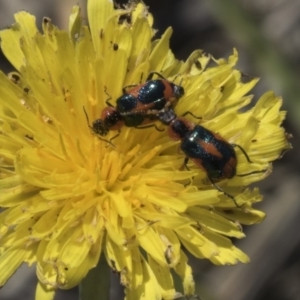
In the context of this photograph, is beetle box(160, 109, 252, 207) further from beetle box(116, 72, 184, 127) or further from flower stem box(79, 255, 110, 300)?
flower stem box(79, 255, 110, 300)

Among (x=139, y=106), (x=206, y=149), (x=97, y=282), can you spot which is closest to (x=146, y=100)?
(x=139, y=106)

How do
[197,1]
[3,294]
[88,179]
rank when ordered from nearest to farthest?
1. [88,179]
2. [3,294]
3. [197,1]

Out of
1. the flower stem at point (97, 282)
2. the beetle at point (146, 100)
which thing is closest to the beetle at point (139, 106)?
the beetle at point (146, 100)

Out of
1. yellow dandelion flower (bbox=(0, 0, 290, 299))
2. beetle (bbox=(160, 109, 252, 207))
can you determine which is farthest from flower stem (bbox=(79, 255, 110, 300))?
beetle (bbox=(160, 109, 252, 207))

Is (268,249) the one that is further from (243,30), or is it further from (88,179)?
(88,179)

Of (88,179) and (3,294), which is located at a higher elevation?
(88,179)

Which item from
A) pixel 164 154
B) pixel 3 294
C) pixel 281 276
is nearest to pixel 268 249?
pixel 281 276
